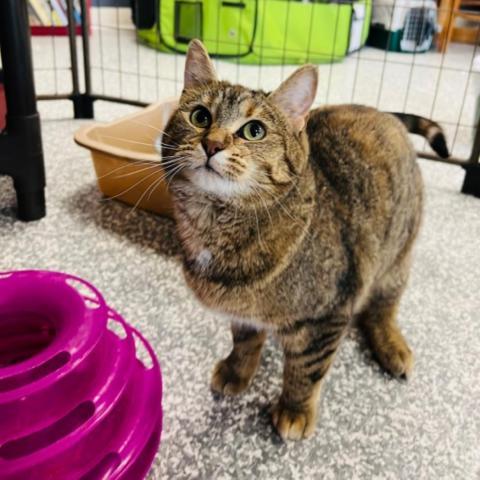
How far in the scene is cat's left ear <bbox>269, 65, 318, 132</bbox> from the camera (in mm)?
845

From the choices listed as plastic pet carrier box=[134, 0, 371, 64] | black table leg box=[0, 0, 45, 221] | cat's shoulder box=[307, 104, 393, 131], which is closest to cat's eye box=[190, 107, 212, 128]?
cat's shoulder box=[307, 104, 393, 131]

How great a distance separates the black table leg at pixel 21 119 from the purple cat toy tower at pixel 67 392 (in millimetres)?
681

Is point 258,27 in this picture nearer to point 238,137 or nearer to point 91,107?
point 91,107

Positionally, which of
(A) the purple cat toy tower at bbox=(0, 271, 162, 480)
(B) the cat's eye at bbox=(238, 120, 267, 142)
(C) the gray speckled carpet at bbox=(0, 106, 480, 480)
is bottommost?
(C) the gray speckled carpet at bbox=(0, 106, 480, 480)

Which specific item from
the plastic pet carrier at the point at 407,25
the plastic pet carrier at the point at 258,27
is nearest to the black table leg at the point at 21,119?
the plastic pet carrier at the point at 258,27

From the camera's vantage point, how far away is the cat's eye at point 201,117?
0.85m

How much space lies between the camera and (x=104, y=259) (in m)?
1.40

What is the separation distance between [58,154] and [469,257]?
4.76ft

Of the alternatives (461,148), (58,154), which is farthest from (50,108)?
(461,148)

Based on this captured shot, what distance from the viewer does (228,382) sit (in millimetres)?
1035

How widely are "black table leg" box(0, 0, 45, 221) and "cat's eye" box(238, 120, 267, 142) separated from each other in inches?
34.1

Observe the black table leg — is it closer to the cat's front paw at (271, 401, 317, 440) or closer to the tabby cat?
the tabby cat

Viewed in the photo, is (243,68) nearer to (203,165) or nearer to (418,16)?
(418,16)

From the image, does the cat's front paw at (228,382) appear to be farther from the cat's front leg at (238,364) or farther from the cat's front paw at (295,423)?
the cat's front paw at (295,423)
